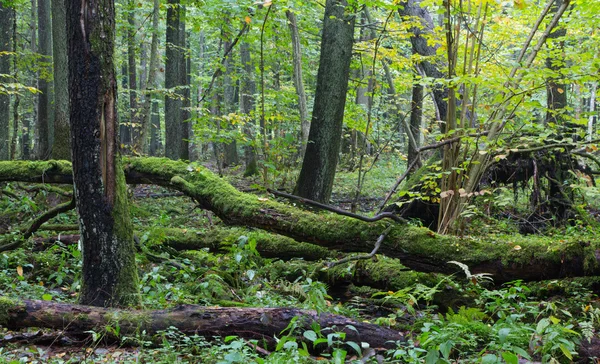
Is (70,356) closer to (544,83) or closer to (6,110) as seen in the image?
(544,83)

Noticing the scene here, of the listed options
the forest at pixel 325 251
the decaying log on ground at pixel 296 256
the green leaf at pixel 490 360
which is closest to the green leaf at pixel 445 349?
the forest at pixel 325 251

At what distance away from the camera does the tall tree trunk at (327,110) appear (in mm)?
9266

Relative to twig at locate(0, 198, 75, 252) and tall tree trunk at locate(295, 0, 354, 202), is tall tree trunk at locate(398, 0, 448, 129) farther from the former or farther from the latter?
twig at locate(0, 198, 75, 252)

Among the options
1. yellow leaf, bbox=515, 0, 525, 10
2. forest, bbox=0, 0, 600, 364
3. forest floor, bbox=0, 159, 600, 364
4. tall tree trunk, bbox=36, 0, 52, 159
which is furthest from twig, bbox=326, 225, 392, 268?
tall tree trunk, bbox=36, 0, 52, 159

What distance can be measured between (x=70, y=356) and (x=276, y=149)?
775cm

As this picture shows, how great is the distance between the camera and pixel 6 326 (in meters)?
3.91

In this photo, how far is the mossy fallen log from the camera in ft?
16.0

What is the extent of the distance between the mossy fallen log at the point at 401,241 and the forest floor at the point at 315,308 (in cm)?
24

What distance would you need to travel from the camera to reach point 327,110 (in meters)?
9.42

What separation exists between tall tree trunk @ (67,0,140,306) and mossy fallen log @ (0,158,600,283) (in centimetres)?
155

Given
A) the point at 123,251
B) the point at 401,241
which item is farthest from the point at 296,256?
the point at 123,251

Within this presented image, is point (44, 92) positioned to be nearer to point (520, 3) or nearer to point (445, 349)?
point (520, 3)

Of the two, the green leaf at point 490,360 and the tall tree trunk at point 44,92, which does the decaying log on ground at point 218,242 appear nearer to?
the green leaf at point 490,360

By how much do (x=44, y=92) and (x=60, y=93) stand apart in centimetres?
535
